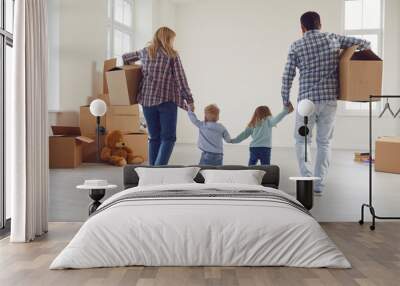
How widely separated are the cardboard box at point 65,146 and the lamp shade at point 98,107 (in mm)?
271

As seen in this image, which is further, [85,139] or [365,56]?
[85,139]

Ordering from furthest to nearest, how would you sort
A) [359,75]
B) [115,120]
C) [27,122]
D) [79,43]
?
[79,43]
[115,120]
[359,75]
[27,122]

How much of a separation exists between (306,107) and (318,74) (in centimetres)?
36

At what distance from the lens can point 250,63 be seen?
19.8ft

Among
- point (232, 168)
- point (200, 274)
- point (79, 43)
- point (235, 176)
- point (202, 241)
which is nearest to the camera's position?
point (200, 274)

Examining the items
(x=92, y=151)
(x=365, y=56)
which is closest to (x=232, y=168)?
(x=92, y=151)

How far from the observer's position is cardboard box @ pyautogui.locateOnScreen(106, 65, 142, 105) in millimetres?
6109

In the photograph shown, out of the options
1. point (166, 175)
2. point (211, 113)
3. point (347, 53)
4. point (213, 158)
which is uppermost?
point (347, 53)

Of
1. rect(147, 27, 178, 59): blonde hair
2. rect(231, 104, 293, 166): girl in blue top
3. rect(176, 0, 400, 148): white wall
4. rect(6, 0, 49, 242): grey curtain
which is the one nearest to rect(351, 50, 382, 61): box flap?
rect(176, 0, 400, 148): white wall

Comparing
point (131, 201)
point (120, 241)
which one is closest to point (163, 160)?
point (131, 201)

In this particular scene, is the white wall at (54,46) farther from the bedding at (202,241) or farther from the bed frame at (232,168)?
the bedding at (202,241)

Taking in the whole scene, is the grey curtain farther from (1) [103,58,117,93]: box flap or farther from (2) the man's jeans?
(2) the man's jeans

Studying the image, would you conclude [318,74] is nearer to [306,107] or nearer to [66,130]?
[306,107]

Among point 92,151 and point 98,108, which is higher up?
point 98,108
